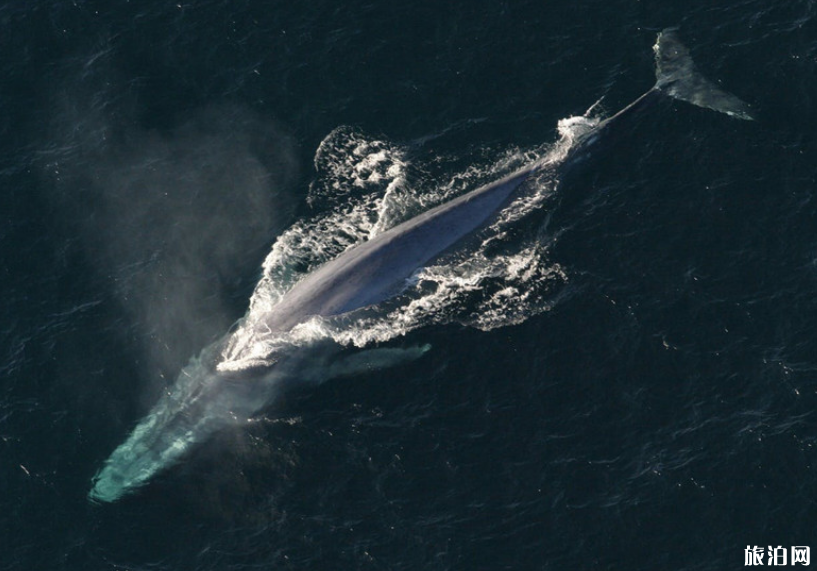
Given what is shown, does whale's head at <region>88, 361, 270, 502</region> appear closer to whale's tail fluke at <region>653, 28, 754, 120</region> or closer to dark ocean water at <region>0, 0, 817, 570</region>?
dark ocean water at <region>0, 0, 817, 570</region>

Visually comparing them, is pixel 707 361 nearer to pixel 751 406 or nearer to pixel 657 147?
pixel 751 406

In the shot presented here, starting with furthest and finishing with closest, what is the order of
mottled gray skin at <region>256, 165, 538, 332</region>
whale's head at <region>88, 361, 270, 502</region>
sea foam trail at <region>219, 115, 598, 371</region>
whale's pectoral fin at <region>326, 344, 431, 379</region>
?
mottled gray skin at <region>256, 165, 538, 332</region>, sea foam trail at <region>219, 115, 598, 371</region>, whale's pectoral fin at <region>326, 344, 431, 379</region>, whale's head at <region>88, 361, 270, 502</region>

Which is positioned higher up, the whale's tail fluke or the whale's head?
the whale's tail fluke

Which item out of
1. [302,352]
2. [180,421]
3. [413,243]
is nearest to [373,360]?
[302,352]

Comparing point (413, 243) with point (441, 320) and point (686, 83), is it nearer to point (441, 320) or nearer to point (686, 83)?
point (441, 320)

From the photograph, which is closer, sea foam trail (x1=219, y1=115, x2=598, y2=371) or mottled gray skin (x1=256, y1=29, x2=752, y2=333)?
sea foam trail (x1=219, y1=115, x2=598, y2=371)

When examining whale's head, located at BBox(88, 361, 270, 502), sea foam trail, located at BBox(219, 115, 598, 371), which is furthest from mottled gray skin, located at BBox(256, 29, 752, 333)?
whale's head, located at BBox(88, 361, 270, 502)

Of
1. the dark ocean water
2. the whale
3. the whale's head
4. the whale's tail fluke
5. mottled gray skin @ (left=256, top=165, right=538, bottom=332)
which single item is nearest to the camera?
the dark ocean water

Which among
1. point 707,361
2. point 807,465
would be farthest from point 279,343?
point 807,465
